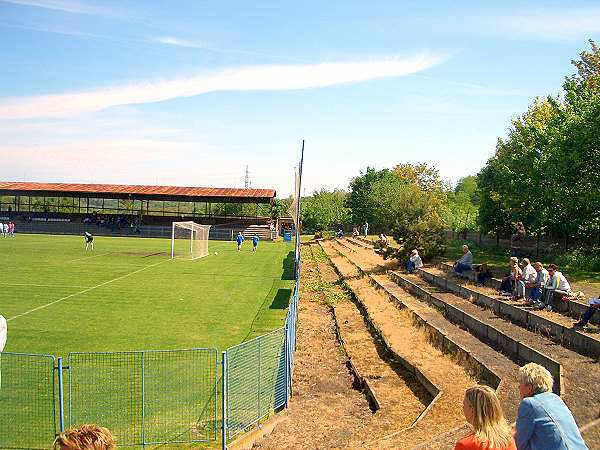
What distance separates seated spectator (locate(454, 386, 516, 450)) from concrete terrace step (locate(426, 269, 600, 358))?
401 inches

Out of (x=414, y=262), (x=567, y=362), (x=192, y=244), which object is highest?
(x=414, y=262)

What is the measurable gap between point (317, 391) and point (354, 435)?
293 centimetres

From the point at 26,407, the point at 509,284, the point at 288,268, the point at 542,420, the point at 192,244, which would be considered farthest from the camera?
the point at 192,244

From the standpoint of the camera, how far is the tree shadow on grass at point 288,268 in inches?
1340

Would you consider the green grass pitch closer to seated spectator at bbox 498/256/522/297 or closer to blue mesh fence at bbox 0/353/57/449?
blue mesh fence at bbox 0/353/57/449

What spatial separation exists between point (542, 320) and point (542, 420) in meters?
12.4

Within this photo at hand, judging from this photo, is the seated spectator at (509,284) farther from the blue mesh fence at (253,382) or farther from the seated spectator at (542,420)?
the seated spectator at (542,420)

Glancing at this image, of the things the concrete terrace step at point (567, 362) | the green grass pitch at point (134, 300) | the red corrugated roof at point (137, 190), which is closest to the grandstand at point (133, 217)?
the red corrugated roof at point (137, 190)

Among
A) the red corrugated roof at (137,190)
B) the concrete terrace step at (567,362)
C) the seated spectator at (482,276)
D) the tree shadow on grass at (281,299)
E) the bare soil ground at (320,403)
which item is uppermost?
the red corrugated roof at (137,190)

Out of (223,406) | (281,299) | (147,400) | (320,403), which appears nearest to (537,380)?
(223,406)

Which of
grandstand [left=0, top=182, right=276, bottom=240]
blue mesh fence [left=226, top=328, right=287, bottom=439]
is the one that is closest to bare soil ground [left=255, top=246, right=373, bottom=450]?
blue mesh fence [left=226, top=328, right=287, bottom=439]

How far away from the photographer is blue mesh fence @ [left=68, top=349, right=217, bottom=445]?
10.5 meters

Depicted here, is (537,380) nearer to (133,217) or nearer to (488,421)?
(488,421)

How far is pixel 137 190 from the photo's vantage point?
2761 inches
